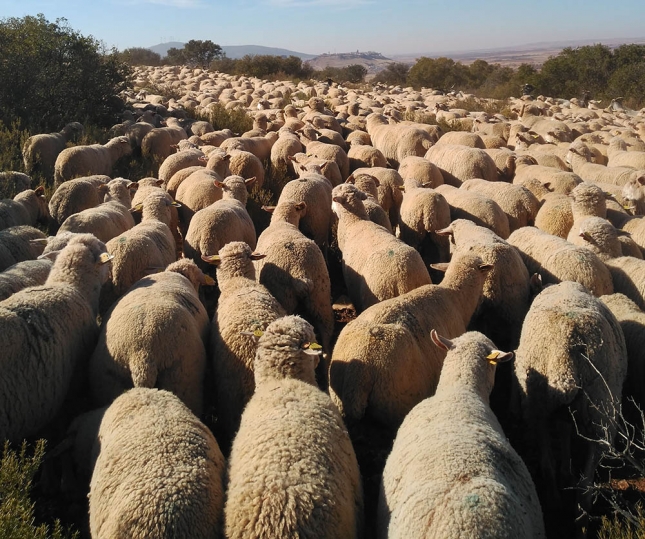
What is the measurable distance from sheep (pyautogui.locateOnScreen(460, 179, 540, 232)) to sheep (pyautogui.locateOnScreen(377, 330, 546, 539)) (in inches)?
175

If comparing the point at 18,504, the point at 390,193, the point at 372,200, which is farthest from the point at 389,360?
the point at 390,193

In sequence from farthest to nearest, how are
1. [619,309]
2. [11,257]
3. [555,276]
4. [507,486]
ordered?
[11,257] < [555,276] < [619,309] < [507,486]

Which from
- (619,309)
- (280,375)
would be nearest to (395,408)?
(280,375)

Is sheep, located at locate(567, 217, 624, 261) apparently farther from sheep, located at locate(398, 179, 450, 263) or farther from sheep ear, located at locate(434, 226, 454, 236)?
sheep, located at locate(398, 179, 450, 263)

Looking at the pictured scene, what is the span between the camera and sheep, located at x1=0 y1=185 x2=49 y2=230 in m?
7.30

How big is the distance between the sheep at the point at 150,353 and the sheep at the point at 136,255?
45.5 inches

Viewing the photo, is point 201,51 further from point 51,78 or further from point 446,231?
point 446,231

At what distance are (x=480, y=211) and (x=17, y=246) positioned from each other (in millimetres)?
5910

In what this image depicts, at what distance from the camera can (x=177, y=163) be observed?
976 cm

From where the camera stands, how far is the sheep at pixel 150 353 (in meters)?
3.93

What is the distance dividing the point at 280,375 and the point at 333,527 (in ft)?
4.20

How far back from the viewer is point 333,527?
257cm

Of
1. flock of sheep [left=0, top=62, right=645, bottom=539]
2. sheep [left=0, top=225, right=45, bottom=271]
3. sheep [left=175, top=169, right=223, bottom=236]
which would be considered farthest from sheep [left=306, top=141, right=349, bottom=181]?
sheep [left=0, top=225, right=45, bottom=271]

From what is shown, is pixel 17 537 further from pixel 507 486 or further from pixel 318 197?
pixel 318 197
